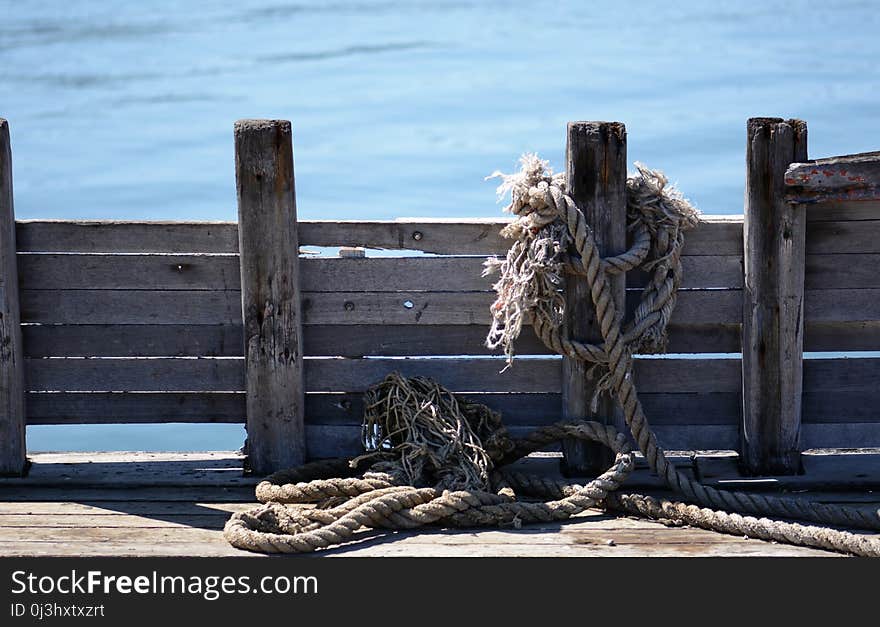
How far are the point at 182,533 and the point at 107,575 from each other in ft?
1.79

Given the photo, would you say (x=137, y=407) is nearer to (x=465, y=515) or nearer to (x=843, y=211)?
(x=465, y=515)

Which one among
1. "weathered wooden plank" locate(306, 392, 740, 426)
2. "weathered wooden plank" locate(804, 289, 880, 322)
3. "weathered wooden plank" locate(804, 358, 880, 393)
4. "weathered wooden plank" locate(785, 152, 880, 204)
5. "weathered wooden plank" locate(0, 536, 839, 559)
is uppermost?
"weathered wooden plank" locate(785, 152, 880, 204)

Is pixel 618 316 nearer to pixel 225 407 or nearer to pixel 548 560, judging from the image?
pixel 548 560

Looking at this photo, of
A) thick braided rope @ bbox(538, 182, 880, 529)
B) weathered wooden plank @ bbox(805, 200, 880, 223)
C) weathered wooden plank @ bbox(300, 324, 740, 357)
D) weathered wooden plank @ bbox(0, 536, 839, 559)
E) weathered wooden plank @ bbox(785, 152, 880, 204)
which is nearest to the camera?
weathered wooden plank @ bbox(0, 536, 839, 559)

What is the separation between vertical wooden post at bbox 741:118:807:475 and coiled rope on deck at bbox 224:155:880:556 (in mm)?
318

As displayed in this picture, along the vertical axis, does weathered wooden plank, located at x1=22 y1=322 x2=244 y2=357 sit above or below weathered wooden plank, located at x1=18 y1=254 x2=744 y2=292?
below

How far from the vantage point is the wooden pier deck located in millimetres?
5605

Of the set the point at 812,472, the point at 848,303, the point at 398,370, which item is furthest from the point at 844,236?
the point at 398,370

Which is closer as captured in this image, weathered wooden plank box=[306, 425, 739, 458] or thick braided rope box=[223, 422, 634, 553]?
thick braided rope box=[223, 422, 634, 553]

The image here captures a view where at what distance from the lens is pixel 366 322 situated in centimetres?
662

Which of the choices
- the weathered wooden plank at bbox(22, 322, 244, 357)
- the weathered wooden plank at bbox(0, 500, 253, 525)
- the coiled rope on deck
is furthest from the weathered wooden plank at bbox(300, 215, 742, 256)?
the weathered wooden plank at bbox(0, 500, 253, 525)

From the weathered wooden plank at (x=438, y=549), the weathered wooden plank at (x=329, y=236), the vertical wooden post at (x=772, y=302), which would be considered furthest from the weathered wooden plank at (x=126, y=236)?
the vertical wooden post at (x=772, y=302)

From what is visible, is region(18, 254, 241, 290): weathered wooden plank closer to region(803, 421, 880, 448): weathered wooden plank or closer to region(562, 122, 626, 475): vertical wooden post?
region(562, 122, 626, 475): vertical wooden post

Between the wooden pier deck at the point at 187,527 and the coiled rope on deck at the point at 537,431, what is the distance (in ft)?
0.34
